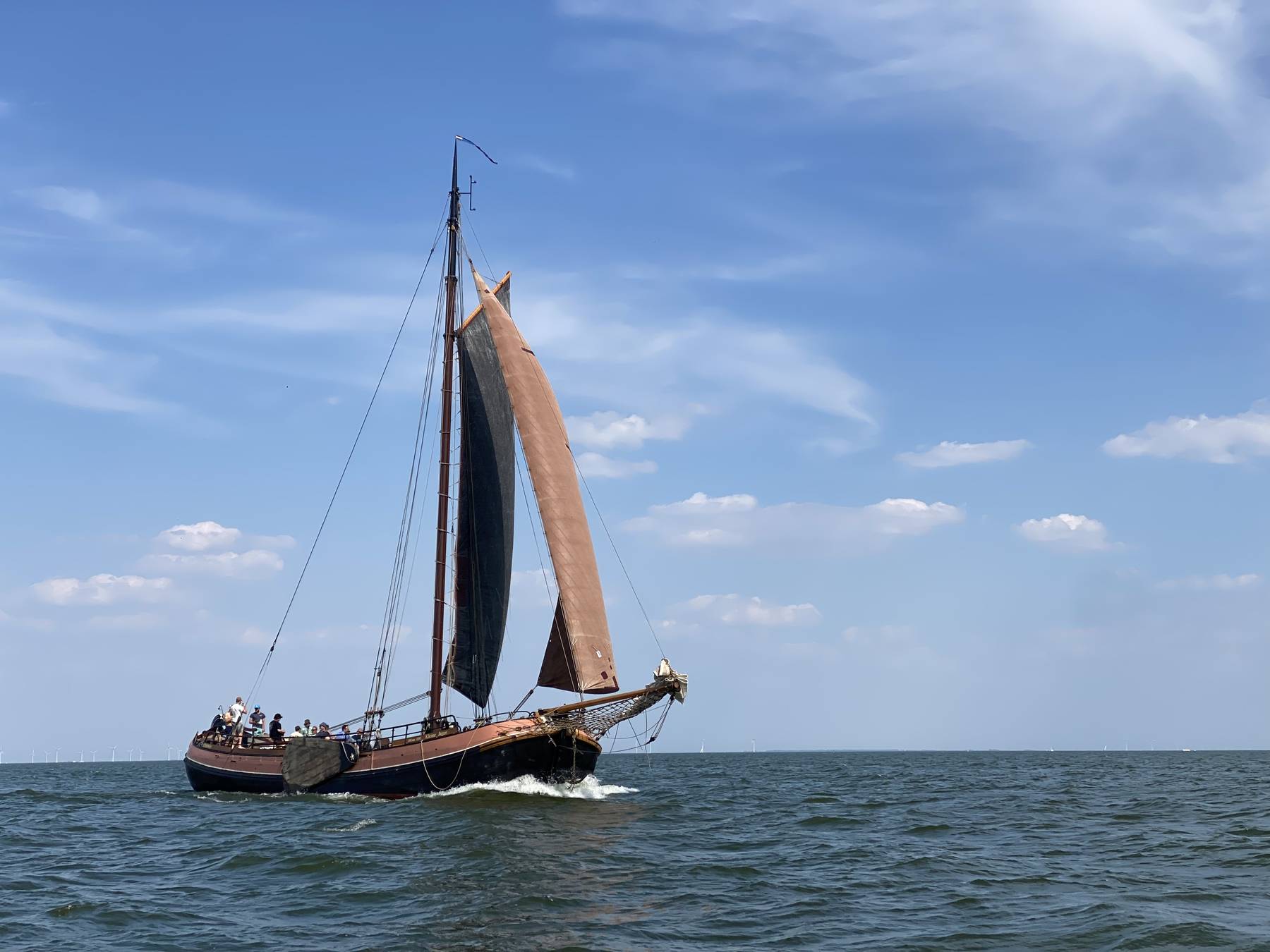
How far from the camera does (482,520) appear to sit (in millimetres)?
42125

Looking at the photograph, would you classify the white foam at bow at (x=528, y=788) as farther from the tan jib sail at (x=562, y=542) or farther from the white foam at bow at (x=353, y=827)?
the white foam at bow at (x=353, y=827)

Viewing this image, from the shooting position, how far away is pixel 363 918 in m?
18.4

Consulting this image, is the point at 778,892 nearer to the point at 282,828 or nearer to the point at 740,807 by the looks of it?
the point at 282,828

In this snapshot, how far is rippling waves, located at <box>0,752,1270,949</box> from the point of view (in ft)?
57.3

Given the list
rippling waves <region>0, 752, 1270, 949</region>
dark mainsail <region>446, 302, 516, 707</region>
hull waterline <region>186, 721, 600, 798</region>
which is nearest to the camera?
rippling waves <region>0, 752, 1270, 949</region>

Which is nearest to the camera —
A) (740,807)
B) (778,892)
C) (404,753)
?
(778,892)

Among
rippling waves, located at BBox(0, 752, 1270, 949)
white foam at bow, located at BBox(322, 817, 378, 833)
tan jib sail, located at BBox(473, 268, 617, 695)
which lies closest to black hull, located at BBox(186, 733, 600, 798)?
rippling waves, located at BBox(0, 752, 1270, 949)

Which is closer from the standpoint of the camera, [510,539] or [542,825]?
[542,825]

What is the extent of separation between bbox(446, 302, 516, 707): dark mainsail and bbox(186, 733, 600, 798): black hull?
15.8 ft

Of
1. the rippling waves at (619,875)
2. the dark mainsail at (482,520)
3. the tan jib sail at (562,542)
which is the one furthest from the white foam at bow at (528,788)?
the dark mainsail at (482,520)

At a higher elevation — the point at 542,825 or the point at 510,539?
the point at 510,539

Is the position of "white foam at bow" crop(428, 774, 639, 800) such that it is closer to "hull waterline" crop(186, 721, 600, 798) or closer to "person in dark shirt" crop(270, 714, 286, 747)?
"hull waterline" crop(186, 721, 600, 798)

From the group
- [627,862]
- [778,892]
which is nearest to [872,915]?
[778,892]

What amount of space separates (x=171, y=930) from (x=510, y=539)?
25.0 m
